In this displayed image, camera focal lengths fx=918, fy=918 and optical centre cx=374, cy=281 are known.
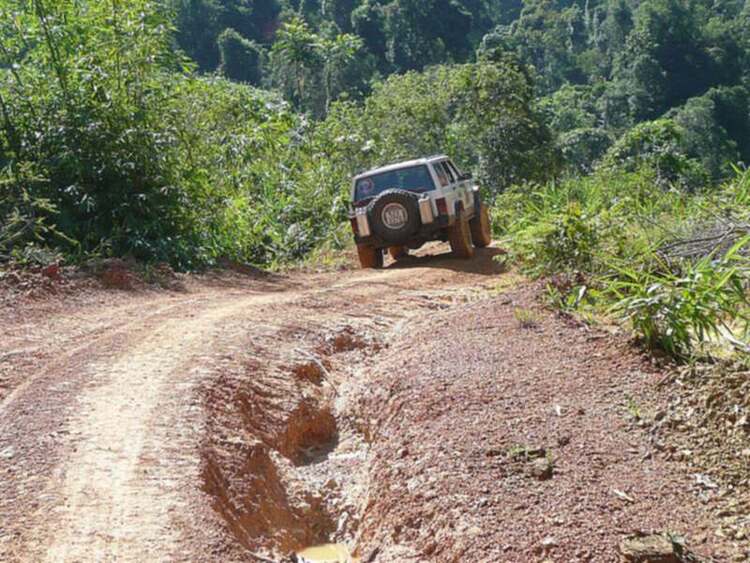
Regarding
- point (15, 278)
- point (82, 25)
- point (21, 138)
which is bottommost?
point (15, 278)

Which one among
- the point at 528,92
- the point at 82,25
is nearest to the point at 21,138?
the point at 82,25

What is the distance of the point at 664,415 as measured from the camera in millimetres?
4855

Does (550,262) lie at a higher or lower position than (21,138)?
lower

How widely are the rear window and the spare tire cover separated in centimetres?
56

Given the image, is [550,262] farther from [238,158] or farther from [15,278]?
[238,158]

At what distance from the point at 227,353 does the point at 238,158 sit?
10338mm

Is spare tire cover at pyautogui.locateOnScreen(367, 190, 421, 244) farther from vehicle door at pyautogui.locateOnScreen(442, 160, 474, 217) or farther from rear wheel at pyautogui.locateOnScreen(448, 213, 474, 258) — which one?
vehicle door at pyautogui.locateOnScreen(442, 160, 474, 217)

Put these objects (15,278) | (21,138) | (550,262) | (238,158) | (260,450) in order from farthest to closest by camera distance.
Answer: (238,158) → (21,138) → (15,278) → (550,262) → (260,450)

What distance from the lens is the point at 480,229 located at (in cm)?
1561

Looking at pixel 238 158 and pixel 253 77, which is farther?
pixel 253 77

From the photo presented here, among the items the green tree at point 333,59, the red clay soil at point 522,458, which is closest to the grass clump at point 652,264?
the red clay soil at point 522,458

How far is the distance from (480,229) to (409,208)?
2.70m

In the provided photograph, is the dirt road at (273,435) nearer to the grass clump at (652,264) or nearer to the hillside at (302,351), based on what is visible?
the hillside at (302,351)

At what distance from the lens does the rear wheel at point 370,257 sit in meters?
14.2
